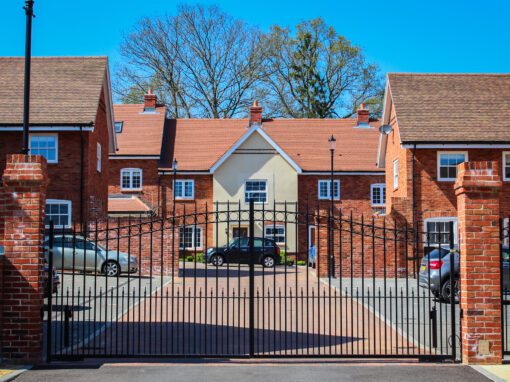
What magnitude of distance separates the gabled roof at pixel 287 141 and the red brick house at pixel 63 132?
35.5 ft

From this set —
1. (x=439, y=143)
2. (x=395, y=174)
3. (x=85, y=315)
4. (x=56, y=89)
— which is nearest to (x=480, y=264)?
(x=85, y=315)

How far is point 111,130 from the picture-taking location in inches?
1325

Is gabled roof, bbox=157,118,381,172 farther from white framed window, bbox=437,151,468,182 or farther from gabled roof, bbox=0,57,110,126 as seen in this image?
white framed window, bbox=437,151,468,182

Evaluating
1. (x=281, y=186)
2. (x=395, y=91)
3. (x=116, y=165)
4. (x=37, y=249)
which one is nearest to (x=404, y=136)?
(x=395, y=91)

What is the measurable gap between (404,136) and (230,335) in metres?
18.1

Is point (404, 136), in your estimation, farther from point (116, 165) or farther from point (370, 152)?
point (116, 165)

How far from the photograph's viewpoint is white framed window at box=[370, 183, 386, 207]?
3953 centimetres

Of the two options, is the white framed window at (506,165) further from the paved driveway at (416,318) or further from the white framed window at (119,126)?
the white framed window at (119,126)

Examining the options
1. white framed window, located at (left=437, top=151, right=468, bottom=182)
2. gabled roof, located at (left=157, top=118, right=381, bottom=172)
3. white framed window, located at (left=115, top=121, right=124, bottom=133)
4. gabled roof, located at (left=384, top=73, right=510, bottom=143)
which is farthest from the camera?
white framed window, located at (left=115, top=121, right=124, bottom=133)

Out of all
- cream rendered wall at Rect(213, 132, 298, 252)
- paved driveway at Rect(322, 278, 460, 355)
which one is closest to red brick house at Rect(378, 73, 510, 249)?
paved driveway at Rect(322, 278, 460, 355)

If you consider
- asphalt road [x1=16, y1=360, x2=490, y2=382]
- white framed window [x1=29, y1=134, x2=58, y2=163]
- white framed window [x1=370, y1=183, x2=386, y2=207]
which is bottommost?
asphalt road [x1=16, y1=360, x2=490, y2=382]

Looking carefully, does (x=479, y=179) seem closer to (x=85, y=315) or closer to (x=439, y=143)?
(x=85, y=315)

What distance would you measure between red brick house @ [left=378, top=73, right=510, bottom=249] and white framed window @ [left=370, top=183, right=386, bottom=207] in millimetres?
8385

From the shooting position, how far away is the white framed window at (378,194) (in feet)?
130
